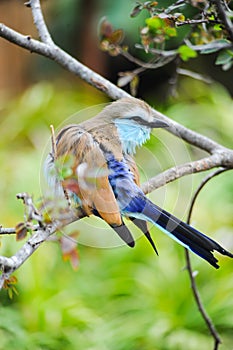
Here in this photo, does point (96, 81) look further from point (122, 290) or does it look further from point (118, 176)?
point (122, 290)

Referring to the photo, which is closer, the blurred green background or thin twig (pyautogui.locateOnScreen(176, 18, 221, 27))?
thin twig (pyautogui.locateOnScreen(176, 18, 221, 27))

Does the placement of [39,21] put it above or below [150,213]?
above

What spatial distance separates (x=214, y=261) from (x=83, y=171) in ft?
0.76

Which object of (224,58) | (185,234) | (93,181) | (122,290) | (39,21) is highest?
(39,21)

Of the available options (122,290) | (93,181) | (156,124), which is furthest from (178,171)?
(122,290)

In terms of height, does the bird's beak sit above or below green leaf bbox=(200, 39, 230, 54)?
below

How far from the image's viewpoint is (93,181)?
39.0 inches

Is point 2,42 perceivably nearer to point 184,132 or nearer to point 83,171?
point 184,132

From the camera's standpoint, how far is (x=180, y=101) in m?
3.89

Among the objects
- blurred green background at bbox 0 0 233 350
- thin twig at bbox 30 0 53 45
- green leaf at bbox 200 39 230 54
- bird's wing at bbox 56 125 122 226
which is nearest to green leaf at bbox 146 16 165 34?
green leaf at bbox 200 39 230 54

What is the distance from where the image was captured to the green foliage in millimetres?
2230

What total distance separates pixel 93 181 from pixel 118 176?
86 millimetres

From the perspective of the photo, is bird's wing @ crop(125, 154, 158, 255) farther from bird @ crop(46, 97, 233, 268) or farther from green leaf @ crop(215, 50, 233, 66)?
green leaf @ crop(215, 50, 233, 66)

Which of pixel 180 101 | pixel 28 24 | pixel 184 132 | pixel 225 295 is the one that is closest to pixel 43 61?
pixel 28 24
